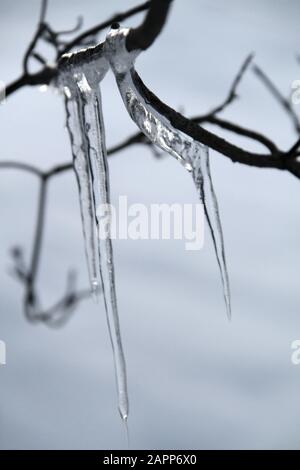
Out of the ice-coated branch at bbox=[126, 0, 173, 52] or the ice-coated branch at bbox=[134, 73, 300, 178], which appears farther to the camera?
the ice-coated branch at bbox=[134, 73, 300, 178]

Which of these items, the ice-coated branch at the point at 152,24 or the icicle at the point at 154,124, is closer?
the ice-coated branch at the point at 152,24

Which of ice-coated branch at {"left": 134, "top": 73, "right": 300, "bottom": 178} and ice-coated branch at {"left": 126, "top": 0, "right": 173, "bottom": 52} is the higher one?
ice-coated branch at {"left": 126, "top": 0, "right": 173, "bottom": 52}

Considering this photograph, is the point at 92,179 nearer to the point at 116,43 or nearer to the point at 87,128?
the point at 87,128

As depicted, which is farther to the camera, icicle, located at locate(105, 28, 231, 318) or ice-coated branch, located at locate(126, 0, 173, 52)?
icicle, located at locate(105, 28, 231, 318)

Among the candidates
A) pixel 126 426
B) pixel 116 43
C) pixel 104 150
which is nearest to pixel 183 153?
pixel 104 150

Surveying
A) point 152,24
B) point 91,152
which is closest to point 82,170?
point 91,152

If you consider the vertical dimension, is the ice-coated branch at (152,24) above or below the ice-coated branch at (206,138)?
above

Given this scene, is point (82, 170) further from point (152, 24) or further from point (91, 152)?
point (152, 24)
